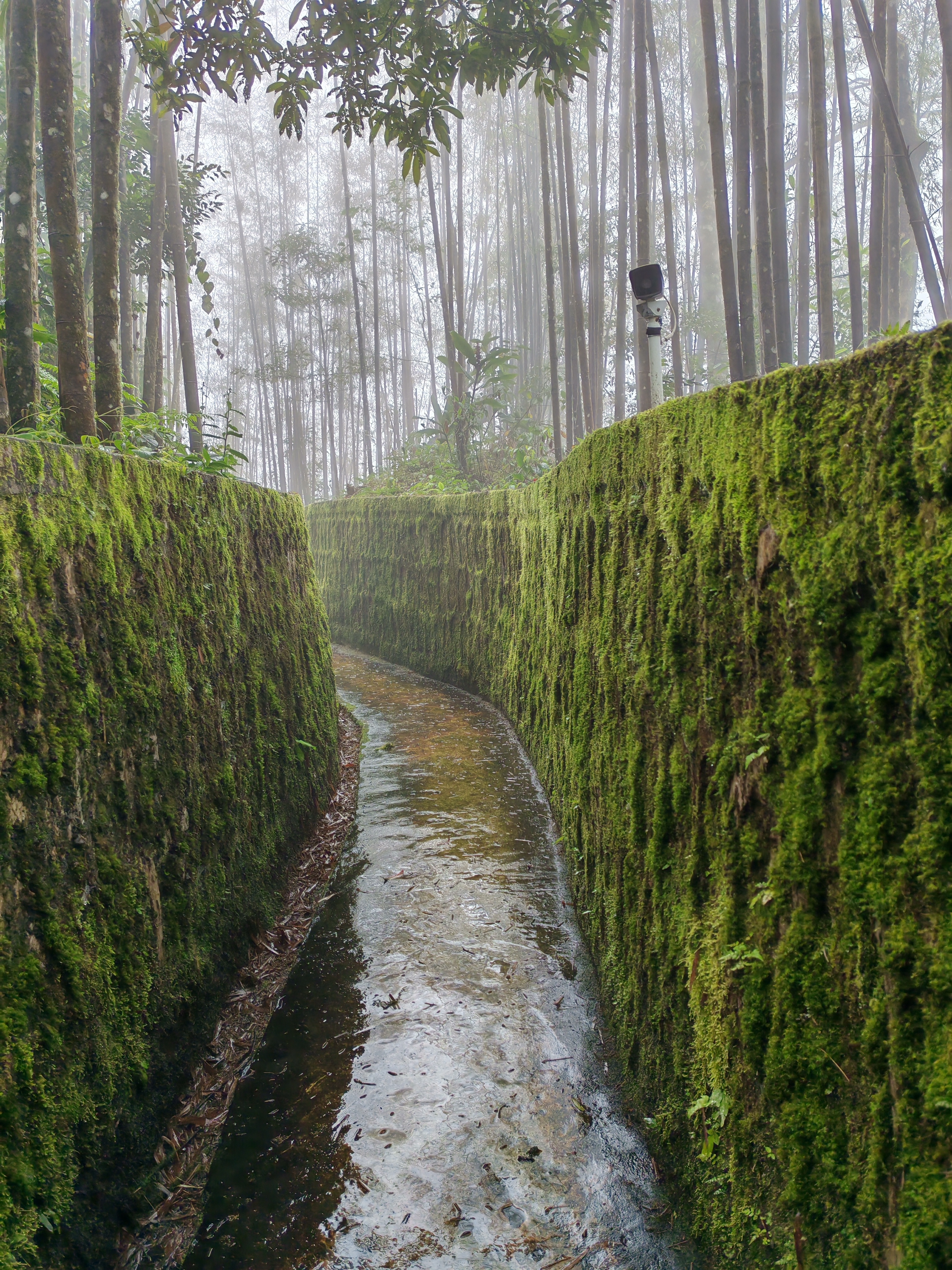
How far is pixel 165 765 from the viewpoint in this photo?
10.0 ft

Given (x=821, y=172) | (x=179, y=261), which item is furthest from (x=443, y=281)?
(x=821, y=172)

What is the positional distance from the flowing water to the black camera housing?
10.7ft

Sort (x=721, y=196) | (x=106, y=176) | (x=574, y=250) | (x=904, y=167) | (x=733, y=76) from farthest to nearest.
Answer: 1. (x=733, y=76)
2. (x=574, y=250)
3. (x=721, y=196)
4. (x=904, y=167)
5. (x=106, y=176)

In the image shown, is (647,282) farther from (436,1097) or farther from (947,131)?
(947,131)

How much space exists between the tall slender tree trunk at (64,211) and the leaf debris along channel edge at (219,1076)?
2.55 m

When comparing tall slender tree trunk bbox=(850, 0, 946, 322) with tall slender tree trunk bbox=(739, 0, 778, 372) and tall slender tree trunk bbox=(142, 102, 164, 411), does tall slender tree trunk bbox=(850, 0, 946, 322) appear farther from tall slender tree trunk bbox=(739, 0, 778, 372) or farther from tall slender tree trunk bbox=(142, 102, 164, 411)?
tall slender tree trunk bbox=(142, 102, 164, 411)

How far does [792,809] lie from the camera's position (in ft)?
5.85

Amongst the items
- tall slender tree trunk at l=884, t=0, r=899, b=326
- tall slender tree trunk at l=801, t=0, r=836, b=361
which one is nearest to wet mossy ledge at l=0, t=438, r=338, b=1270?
tall slender tree trunk at l=801, t=0, r=836, b=361

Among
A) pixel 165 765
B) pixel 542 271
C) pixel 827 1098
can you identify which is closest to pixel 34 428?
pixel 165 765

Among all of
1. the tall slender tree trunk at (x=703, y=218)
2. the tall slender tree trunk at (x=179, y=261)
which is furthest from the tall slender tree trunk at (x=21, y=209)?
the tall slender tree trunk at (x=703, y=218)

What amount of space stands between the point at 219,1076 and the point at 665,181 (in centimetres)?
941

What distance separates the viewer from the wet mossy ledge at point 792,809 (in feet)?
4.44

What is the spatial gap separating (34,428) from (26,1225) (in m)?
3.00

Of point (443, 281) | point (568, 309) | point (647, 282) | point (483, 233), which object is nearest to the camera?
point (647, 282)
